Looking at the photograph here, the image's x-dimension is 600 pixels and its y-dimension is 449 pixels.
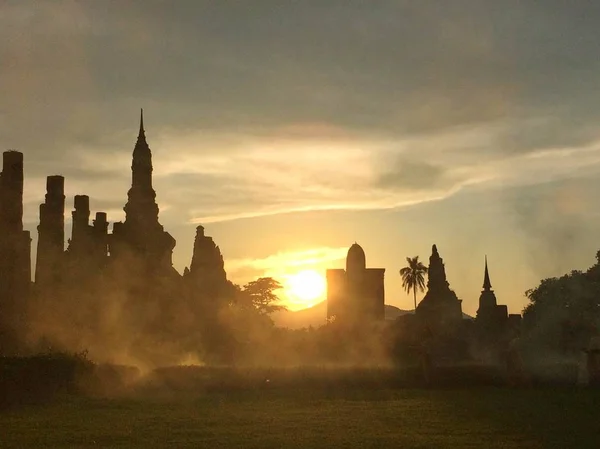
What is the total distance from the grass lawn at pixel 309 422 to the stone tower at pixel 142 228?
17.9 m

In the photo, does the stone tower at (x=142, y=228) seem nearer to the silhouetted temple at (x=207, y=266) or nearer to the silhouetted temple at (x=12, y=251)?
the silhouetted temple at (x=207, y=266)

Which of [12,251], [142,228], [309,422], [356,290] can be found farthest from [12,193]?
[356,290]

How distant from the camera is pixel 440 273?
82.1m

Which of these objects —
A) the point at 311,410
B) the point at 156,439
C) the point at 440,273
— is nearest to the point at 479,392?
the point at 311,410

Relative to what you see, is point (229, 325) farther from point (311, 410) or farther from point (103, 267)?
point (311, 410)

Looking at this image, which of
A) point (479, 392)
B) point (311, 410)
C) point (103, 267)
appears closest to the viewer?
point (311, 410)

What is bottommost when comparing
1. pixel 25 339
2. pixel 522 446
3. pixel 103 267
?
pixel 522 446

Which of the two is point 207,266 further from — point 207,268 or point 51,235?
point 51,235

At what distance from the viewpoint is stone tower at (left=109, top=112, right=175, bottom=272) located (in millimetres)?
52188

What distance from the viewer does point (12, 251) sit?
3909 cm

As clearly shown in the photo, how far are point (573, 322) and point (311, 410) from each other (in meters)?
46.8

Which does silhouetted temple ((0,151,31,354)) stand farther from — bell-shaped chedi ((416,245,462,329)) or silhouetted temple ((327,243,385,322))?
bell-shaped chedi ((416,245,462,329))

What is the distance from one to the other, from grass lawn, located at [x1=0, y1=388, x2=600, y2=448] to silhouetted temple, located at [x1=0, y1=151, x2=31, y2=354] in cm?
872

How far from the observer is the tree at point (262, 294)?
83.9 m
